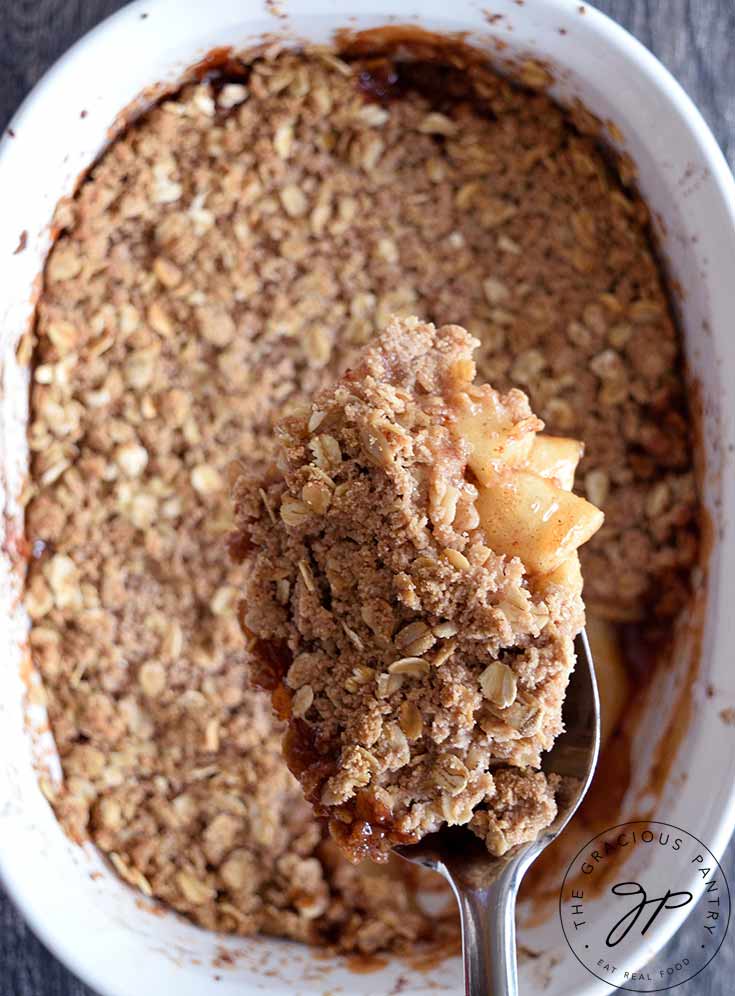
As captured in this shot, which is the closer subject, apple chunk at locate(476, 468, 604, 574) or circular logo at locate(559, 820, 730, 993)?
apple chunk at locate(476, 468, 604, 574)

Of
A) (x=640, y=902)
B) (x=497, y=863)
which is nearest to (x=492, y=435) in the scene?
(x=497, y=863)

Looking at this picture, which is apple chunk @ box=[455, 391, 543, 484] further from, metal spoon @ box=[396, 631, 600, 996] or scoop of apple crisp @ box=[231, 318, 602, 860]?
metal spoon @ box=[396, 631, 600, 996]

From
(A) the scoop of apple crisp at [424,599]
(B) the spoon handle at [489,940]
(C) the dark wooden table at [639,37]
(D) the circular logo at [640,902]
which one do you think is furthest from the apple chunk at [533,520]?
(C) the dark wooden table at [639,37]

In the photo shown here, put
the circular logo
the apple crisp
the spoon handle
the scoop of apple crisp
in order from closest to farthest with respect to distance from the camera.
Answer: the scoop of apple crisp
the spoon handle
the circular logo
the apple crisp

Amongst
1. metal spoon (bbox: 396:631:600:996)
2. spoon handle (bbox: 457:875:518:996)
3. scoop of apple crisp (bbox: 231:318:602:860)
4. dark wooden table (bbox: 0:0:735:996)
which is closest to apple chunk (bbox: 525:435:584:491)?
scoop of apple crisp (bbox: 231:318:602:860)

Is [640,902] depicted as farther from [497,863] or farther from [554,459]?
[554,459]

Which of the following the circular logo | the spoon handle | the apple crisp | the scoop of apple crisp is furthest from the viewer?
the apple crisp

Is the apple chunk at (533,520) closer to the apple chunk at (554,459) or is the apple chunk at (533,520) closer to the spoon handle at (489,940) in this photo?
the apple chunk at (554,459)
